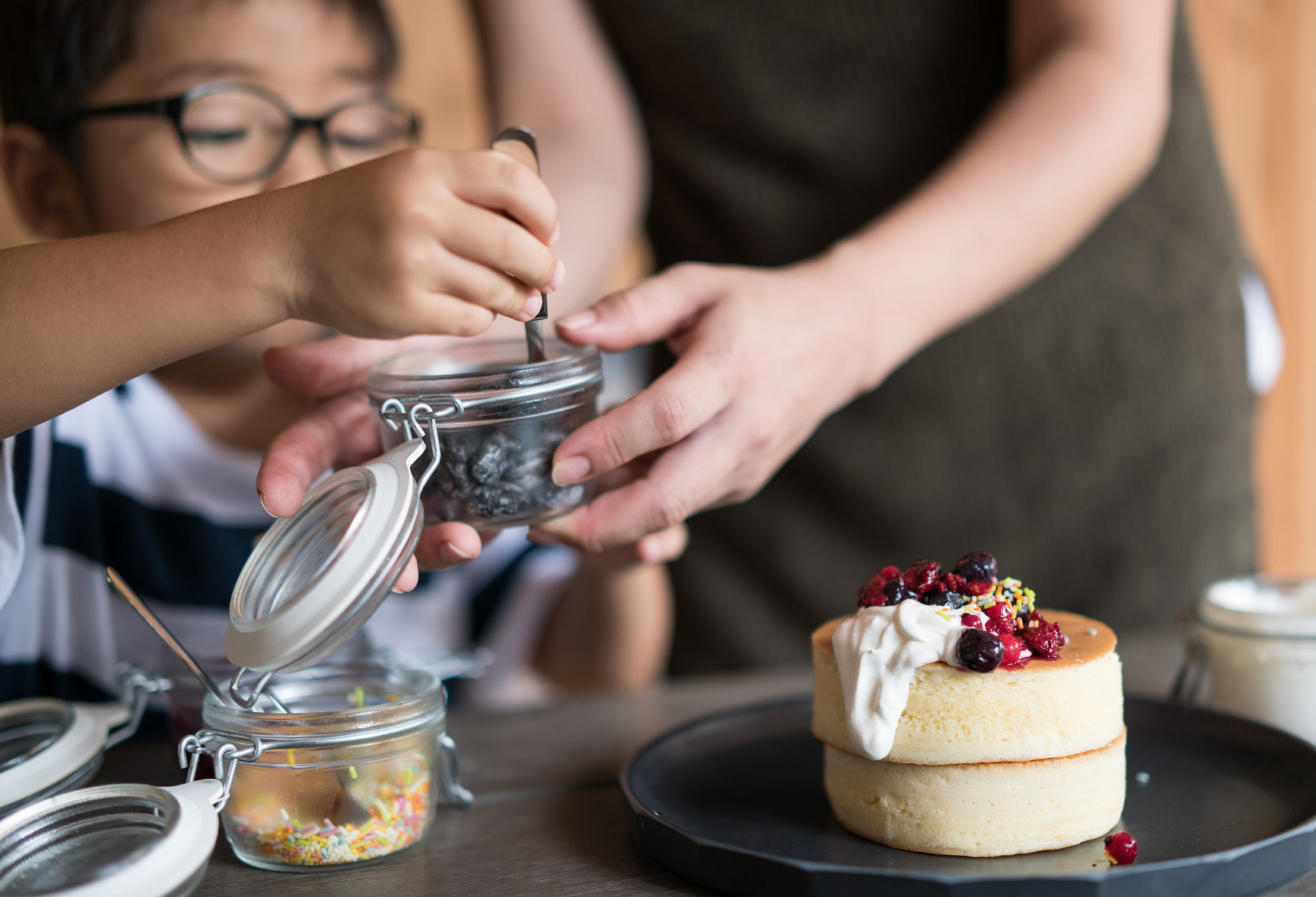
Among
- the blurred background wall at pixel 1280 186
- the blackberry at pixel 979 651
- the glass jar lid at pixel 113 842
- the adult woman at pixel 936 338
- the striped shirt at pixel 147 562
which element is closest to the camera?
the glass jar lid at pixel 113 842

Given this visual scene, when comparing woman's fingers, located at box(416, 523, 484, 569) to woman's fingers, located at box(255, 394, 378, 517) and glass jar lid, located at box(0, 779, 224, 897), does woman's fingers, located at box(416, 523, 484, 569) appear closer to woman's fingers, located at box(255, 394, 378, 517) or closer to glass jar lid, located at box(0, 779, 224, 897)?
woman's fingers, located at box(255, 394, 378, 517)

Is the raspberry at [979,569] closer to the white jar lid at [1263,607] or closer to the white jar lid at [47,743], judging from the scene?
the white jar lid at [1263,607]

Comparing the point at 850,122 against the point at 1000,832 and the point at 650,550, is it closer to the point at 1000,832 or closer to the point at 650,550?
the point at 650,550

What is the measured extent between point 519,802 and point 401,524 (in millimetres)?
304

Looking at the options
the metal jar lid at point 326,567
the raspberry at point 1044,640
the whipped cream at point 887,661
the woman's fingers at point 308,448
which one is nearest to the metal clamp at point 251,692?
the metal jar lid at point 326,567

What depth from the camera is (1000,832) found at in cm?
61

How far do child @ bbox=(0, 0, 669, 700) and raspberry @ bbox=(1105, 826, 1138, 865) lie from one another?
0.46m

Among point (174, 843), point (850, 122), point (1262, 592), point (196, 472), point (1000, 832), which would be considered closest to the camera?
point (174, 843)

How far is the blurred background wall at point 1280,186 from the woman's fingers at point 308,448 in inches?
92.5

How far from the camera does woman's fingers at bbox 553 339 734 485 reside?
26.9 inches

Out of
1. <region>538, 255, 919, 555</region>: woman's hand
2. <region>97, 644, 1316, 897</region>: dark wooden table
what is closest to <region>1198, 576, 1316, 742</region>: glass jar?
<region>97, 644, 1316, 897</region>: dark wooden table

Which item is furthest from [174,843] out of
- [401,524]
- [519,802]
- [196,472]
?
[196,472]

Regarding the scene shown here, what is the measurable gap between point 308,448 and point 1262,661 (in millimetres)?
738

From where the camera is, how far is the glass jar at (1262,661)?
2.54ft
